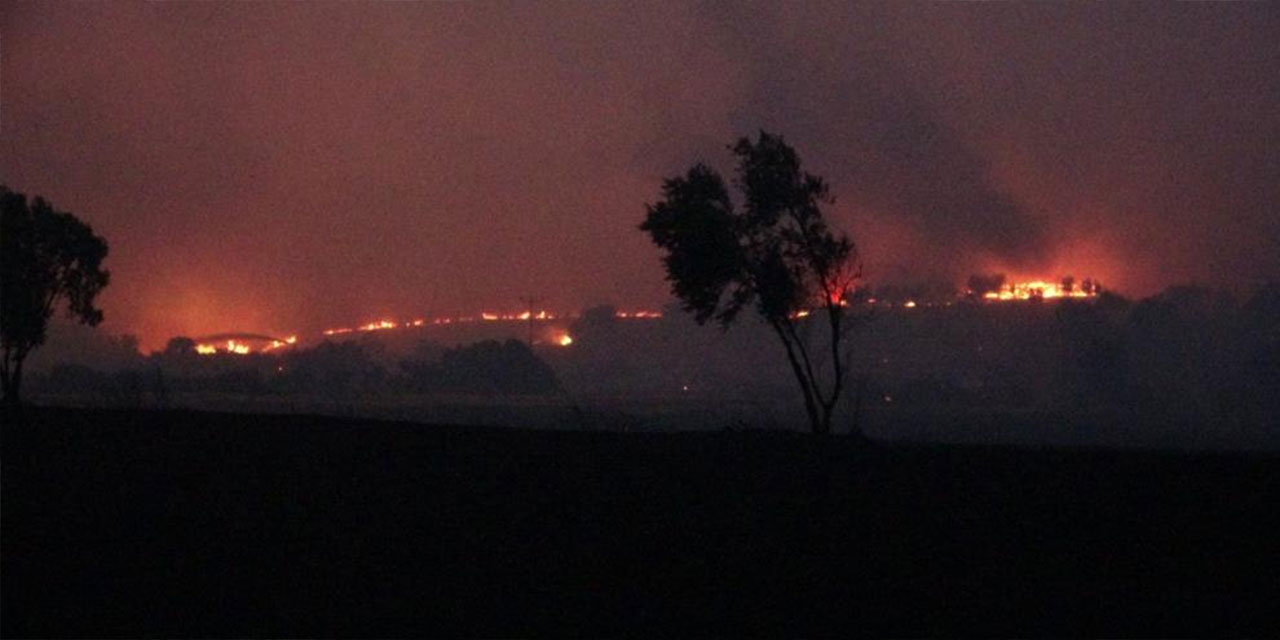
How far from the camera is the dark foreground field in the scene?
13.9 meters

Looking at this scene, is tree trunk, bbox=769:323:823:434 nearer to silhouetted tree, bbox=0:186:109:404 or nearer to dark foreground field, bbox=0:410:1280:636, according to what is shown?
dark foreground field, bbox=0:410:1280:636

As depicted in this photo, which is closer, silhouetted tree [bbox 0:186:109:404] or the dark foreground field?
the dark foreground field

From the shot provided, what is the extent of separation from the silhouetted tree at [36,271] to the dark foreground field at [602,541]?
68.9 ft

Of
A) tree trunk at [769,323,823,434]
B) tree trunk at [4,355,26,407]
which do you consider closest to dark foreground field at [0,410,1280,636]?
tree trunk at [769,323,823,434]

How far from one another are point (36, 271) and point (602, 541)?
3599 cm

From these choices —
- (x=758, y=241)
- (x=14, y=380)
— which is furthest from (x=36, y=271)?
(x=758, y=241)

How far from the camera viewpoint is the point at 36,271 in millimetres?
45531

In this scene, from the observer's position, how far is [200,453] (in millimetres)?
22359

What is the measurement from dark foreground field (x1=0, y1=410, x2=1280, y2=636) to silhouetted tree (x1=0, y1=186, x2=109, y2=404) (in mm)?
20987

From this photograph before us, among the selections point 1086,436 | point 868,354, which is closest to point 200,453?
point 1086,436

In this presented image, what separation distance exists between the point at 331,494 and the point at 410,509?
1.59m

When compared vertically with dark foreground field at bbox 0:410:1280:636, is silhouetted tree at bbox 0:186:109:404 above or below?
above

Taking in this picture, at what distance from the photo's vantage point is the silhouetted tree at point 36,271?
4331 cm

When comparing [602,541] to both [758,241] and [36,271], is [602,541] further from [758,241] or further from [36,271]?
[36,271]
